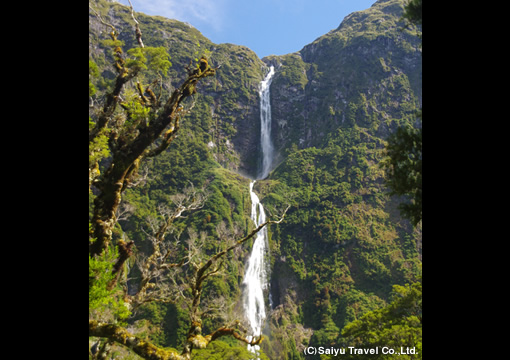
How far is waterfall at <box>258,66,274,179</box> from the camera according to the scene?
61.7m

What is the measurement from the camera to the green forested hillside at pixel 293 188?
18.2 m

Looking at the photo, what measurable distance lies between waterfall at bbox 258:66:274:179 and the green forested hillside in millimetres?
1442

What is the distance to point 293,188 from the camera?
164 ft

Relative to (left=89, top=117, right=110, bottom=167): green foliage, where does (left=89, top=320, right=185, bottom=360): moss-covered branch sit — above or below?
below

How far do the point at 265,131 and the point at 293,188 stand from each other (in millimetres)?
20876

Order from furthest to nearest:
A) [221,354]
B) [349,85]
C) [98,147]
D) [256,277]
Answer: [349,85] → [256,277] → [221,354] → [98,147]

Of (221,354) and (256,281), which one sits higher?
(256,281)

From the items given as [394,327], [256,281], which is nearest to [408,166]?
[394,327]

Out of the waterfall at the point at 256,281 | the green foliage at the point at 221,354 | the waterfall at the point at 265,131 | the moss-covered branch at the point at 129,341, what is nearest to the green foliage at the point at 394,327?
the green foliage at the point at 221,354

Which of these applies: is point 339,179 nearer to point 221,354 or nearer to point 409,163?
point 221,354

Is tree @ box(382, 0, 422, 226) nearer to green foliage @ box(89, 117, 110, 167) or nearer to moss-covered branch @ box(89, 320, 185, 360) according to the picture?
moss-covered branch @ box(89, 320, 185, 360)

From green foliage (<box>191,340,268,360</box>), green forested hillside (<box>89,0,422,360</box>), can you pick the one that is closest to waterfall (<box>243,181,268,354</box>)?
green forested hillside (<box>89,0,422,360</box>)
